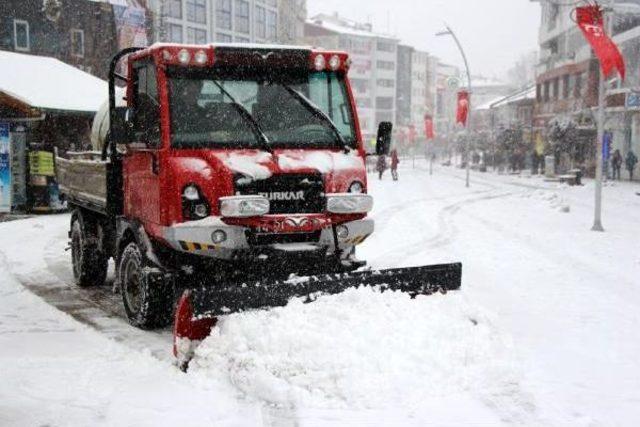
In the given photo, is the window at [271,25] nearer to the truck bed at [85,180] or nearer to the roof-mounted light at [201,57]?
the truck bed at [85,180]

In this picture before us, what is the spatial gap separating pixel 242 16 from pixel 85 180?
5708 centimetres

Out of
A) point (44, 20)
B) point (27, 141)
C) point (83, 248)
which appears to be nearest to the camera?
point (83, 248)

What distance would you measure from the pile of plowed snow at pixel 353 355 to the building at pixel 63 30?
31144 millimetres

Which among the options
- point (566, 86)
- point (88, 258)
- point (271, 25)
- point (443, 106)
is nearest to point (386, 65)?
point (443, 106)

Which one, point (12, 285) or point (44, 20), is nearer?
point (12, 285)

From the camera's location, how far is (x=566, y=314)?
25.8 ft

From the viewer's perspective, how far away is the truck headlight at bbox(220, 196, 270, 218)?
6107mm

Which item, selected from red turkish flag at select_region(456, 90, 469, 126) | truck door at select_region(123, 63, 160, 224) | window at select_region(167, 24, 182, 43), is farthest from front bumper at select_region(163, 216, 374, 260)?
window at select_region(167, 24, 182, 43)

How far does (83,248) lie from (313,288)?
463cm

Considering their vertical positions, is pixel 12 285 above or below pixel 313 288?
below

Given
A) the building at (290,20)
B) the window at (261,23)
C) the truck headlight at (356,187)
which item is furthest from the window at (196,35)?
the truck headlight at (356,187)

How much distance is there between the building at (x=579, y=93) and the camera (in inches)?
1544

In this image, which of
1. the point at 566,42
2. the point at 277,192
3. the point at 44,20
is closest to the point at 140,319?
the point at 277,192

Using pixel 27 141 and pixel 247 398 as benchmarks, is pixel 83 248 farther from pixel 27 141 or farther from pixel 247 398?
pixel 27 141
